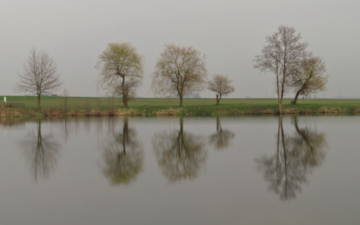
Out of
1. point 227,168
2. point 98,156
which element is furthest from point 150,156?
point 227,168

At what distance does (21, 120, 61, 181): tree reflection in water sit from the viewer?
10224 millimetres

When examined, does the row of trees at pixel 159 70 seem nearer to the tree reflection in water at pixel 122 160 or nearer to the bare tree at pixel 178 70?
the bare tree at pixel 178 70

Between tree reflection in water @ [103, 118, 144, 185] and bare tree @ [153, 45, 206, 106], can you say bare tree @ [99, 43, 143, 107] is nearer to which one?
bare tree @ [153, 45, 206, 106]

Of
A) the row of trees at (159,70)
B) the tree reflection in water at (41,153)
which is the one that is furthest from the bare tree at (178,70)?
the tree reflection in water at (41,153)

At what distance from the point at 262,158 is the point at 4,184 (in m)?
8.41

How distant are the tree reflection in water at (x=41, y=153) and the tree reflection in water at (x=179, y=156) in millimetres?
3789

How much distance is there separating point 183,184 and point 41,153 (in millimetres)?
8027

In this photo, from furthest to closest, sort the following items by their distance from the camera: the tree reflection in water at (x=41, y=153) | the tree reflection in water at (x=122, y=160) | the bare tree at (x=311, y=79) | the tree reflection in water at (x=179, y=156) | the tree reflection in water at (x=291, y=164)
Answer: the bare tree at (x=311, y=79) → the tree reflection in water at (x=41, y=153) → the tree reflection in water at (x=179, y=156) → the tree reflection in water at (x=122, y=160) → the tree reflection in water at (x=291, y=164)

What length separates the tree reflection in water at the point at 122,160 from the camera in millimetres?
9250

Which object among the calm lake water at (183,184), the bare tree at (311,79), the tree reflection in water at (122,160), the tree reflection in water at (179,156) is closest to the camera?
the calm lake water at (183,184)

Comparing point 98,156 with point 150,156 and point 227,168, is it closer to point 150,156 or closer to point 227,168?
point 150,156

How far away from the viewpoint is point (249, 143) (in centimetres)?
1548

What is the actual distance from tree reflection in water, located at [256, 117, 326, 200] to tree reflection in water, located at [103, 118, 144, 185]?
401cm

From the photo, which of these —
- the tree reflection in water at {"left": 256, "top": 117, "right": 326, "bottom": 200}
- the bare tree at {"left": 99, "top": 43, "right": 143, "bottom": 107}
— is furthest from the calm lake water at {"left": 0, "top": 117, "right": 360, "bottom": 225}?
the bare tree at {"left": 99, "top": 43, "right": 143, "bottom": 107}
